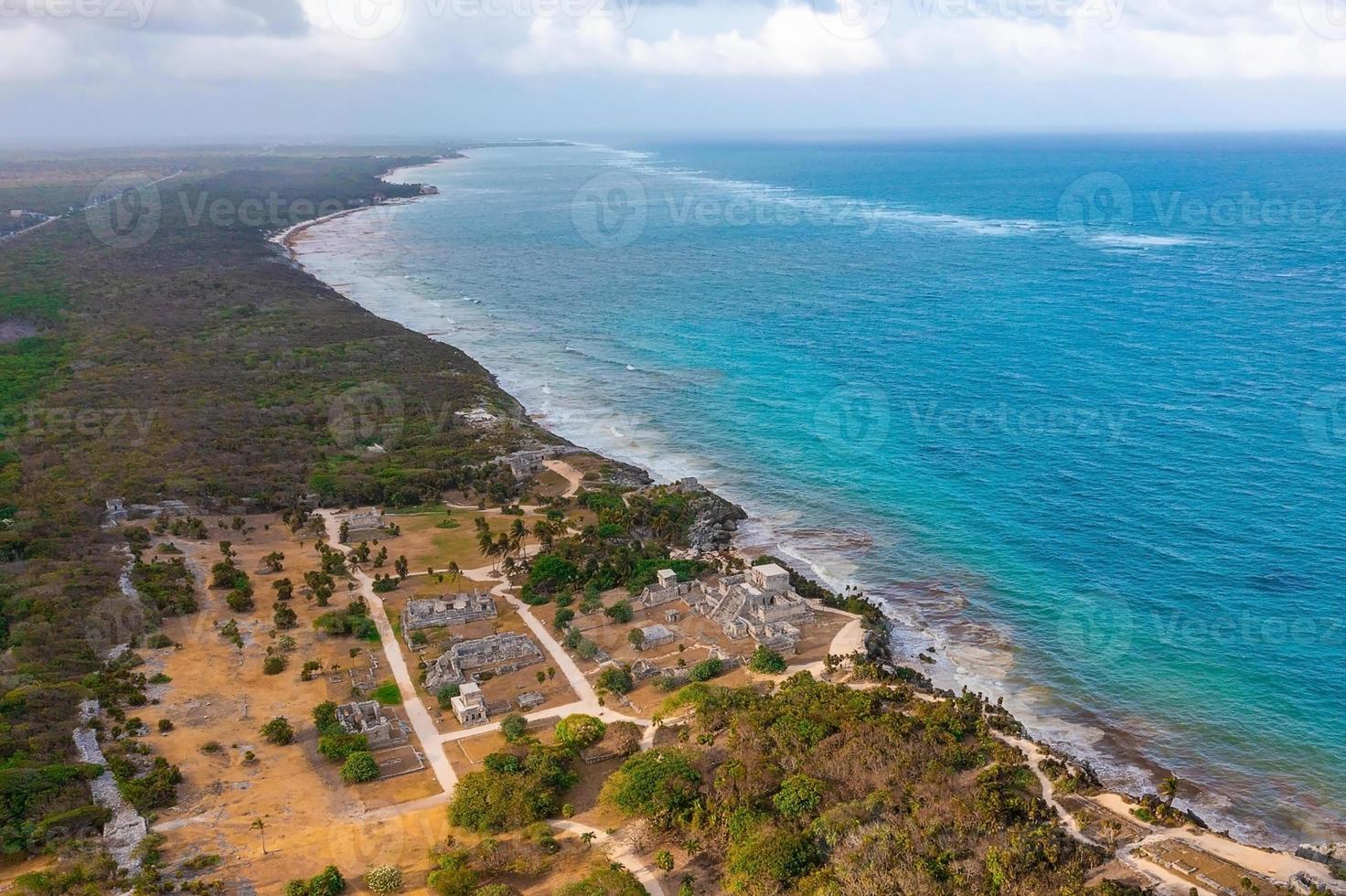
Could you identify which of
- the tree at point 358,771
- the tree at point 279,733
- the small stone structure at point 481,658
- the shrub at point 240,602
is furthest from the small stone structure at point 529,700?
the shrub at point 240,602

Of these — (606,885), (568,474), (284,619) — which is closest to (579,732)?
(606,885)

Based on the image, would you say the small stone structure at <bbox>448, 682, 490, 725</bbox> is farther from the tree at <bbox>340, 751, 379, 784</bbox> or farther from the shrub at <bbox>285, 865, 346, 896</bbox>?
the shrub at <bbox>285, 865, 346, 896</bbox>

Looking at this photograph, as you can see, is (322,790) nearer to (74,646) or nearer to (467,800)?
(467,800)

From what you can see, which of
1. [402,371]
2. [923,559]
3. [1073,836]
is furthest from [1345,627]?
Answer: [402,371]

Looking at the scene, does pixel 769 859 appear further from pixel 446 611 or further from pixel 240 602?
pixel 240 602

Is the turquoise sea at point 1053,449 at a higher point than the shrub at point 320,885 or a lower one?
higher

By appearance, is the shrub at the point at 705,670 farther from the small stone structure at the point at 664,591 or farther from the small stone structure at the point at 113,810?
the small stone structure at the point at 113,810
